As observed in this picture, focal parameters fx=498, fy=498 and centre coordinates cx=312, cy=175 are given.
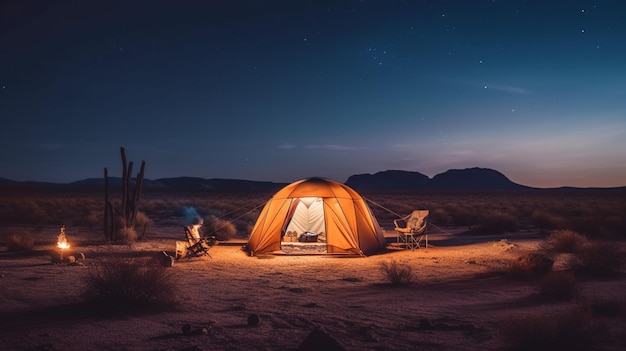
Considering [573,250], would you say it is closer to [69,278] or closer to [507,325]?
[507,325]

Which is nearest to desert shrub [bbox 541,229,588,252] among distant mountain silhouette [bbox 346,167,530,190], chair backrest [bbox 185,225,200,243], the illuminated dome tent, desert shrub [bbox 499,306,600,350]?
the illuminated dome tent

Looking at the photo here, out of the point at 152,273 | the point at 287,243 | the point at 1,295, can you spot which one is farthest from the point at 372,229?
the point at 1,295

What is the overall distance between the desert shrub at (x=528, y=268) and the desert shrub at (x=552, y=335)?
4.51 m

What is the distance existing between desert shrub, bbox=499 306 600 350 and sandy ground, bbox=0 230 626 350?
0.26 metres

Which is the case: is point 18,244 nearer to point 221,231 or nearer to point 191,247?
point 191,247

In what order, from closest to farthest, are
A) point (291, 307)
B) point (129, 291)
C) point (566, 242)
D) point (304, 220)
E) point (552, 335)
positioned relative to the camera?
point (552, 335)
point (129, 291)
point (291, 307)
point (566, 242)
point (304, 220)

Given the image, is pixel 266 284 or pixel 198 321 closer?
pixel 198 321

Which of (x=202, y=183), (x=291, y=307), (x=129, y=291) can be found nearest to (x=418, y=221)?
(x=291, y=307)

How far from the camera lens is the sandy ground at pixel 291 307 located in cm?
589

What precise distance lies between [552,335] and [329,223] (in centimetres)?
979

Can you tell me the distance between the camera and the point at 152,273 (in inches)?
296

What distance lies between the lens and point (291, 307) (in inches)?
302

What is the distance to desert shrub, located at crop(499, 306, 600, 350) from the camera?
208 inches

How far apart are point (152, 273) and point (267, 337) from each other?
2.44 metres
